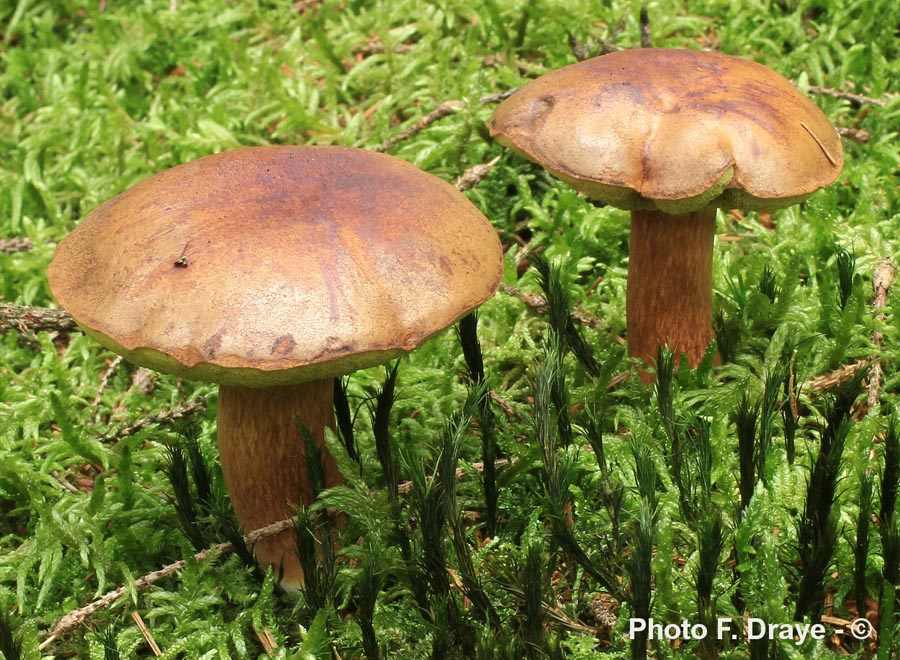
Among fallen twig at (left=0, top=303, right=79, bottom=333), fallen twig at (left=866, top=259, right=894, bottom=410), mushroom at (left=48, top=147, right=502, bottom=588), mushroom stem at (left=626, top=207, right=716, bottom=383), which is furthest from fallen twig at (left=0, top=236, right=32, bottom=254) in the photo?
fallen twig at (left=866, top=259, right=894, bottom=410)

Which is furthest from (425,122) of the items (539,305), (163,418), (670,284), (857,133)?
(857,133)

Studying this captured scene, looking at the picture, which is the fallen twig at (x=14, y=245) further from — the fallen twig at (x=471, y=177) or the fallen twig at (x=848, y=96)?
the fallen twig at (x=848, y=96)

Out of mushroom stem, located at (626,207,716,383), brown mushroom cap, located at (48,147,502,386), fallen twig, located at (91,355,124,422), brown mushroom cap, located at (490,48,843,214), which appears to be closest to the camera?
brown mushroom cap, located at (48,147,502,386)

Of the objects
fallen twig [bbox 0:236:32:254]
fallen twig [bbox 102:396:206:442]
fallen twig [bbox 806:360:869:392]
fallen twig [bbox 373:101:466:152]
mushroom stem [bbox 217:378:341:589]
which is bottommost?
fallen twig [bbox 102:396:206:442]

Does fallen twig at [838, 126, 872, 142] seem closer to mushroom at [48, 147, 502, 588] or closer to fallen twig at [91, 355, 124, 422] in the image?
mushroom at [48, 147, 502, 588]

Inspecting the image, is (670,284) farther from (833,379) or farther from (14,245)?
(14,245)

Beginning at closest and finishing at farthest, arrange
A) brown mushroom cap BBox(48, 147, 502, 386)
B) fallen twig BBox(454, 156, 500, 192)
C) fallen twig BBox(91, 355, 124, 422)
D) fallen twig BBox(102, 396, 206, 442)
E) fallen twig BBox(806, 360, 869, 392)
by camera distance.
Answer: brown mushroom cap BBox(48, 147, 502, 386), fallen twig BBox(806, 360, 869, 392), fallen twig BBox(102, 396, 206, 442), fallen twig BBox(91, 355, 124, 422), fallen twig BBox(454, 156, 500, 192)
